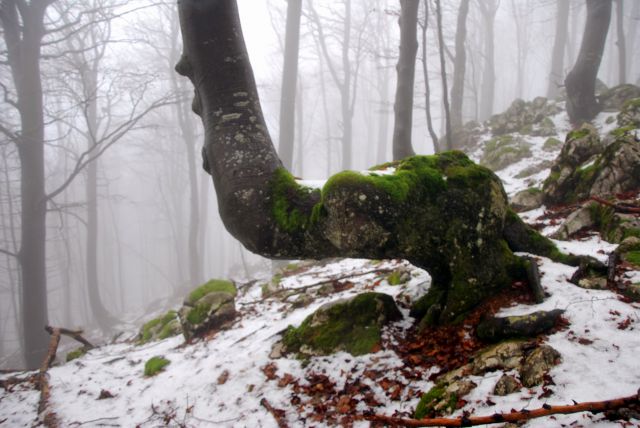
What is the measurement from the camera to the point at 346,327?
3465 mm

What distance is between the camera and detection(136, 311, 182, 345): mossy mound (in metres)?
6.02

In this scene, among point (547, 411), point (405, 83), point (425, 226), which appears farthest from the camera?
point (405, 83)

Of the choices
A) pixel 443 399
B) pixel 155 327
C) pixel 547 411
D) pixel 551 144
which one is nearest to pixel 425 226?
pixel 443 399

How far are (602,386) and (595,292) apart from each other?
120 cm

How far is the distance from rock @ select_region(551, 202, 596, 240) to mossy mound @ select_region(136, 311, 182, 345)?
20.6 feet

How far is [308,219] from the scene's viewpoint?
2.89 meters

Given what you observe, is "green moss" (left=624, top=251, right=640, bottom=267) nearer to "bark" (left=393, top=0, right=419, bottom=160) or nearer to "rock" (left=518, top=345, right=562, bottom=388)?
"rock" (left=518, top=345, right=562, bottom=388)

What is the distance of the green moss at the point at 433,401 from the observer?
2.16m

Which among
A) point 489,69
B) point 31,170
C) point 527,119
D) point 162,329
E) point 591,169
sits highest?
point 489,69

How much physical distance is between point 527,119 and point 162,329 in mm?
12911

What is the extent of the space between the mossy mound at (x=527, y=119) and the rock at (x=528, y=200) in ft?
18.7

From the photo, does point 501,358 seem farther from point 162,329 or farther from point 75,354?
point 75,354

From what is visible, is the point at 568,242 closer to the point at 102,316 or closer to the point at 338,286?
the point at 338,286

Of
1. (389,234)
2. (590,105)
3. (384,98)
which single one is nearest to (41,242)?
(389,234)
